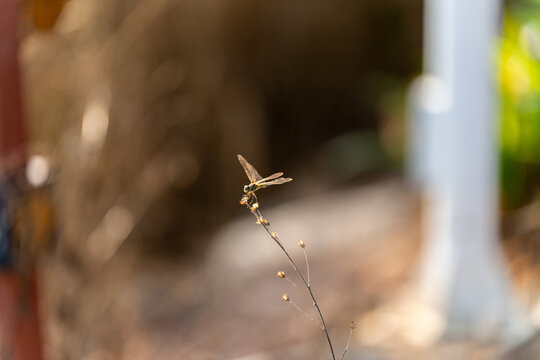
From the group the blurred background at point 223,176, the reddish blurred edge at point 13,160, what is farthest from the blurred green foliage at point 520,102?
the reddish blurred edge at point 13,160

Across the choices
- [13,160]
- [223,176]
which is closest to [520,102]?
[223,176]

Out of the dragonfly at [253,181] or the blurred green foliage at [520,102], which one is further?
the blurred green foliage at [520,102]

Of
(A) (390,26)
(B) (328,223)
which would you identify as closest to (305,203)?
(B) (328,223)

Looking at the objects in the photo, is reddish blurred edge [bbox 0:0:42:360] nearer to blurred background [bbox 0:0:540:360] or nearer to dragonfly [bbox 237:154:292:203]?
blurred background [bbox 0:0:540:360]

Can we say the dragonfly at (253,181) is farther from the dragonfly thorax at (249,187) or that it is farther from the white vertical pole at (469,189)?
the white vertical pole at (469,189)

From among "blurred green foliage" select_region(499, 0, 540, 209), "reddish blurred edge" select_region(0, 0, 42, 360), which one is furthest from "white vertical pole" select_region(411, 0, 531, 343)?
"reddish blurred edge" select_region(0, 0, 42, 360)
